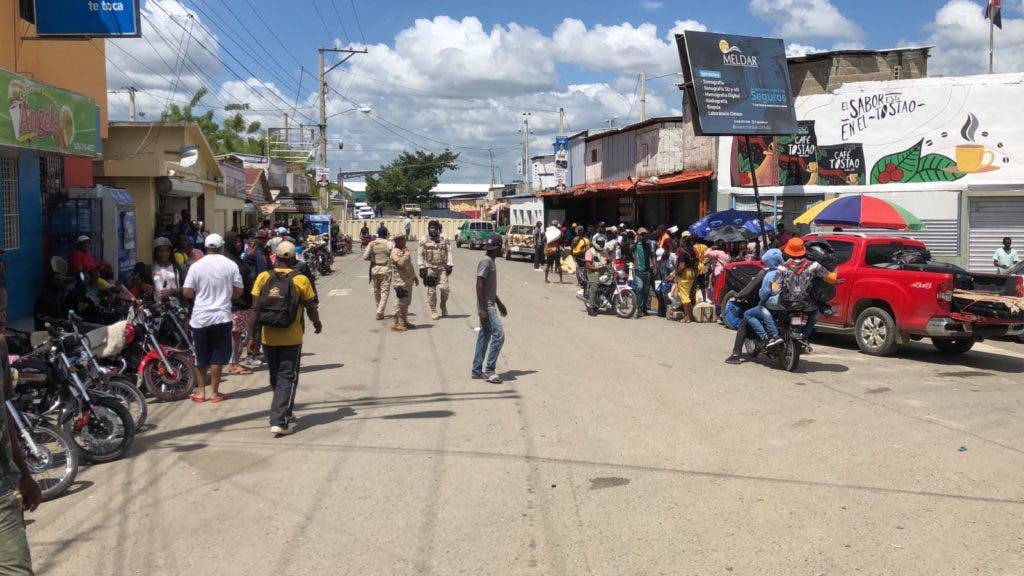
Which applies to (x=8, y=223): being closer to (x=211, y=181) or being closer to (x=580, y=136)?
(x=211, y=181)

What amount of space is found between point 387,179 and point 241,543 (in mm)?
81412

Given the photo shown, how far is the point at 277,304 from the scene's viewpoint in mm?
7355

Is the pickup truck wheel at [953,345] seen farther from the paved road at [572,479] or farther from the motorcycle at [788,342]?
the motorcycle at [788,342]

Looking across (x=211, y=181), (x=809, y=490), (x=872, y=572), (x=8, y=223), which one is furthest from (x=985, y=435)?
(x=211, y=181)

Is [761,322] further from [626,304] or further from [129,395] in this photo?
[129,395]

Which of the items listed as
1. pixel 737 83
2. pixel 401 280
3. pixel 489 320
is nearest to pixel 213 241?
pixel 489 320

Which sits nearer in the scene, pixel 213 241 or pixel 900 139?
pixel 213 241

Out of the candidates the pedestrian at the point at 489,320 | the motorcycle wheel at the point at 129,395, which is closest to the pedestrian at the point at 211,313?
the motorcycle wheel at the point at 129,395

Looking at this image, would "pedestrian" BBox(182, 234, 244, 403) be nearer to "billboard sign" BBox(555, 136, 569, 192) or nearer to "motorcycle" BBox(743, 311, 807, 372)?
"motorcycle" BBox(743, 311, 807, 372)

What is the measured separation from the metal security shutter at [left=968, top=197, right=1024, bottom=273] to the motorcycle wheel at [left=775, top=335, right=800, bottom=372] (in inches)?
494

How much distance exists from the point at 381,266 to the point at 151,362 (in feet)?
22.6

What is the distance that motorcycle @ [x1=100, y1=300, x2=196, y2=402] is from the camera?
28.9 feet

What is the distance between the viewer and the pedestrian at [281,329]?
24.1 feet

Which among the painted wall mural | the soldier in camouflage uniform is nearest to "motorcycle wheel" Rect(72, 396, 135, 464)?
the soldier in camouflage uniform
